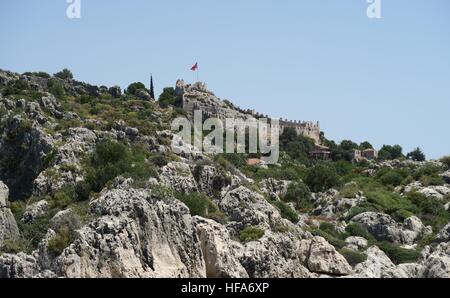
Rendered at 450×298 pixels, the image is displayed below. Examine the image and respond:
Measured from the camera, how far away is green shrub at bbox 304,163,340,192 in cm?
11425

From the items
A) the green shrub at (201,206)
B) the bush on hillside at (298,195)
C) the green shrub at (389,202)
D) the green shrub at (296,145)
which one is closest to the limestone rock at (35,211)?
the green shrub at (201,206)

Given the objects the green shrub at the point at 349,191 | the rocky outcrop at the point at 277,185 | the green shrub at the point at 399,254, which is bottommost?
the green shrub at the point at 399,254

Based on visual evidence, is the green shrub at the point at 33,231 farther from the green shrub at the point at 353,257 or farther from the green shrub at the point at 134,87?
the green shrub at the point at 134,87

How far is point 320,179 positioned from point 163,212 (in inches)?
2465

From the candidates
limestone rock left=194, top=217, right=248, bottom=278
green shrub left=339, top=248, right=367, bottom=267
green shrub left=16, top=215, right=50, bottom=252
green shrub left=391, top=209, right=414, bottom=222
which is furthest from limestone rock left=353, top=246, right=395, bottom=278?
green shrub left=391, top=209, right=414, bottom=222

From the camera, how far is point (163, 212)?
54.2 m

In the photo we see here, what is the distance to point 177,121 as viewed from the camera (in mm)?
115500

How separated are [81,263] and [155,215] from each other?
615 centimetres

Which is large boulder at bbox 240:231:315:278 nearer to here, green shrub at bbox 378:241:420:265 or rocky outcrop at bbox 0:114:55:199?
green shrub at bbox 378:241:420:265

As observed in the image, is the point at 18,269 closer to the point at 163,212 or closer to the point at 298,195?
the point at 163,212
